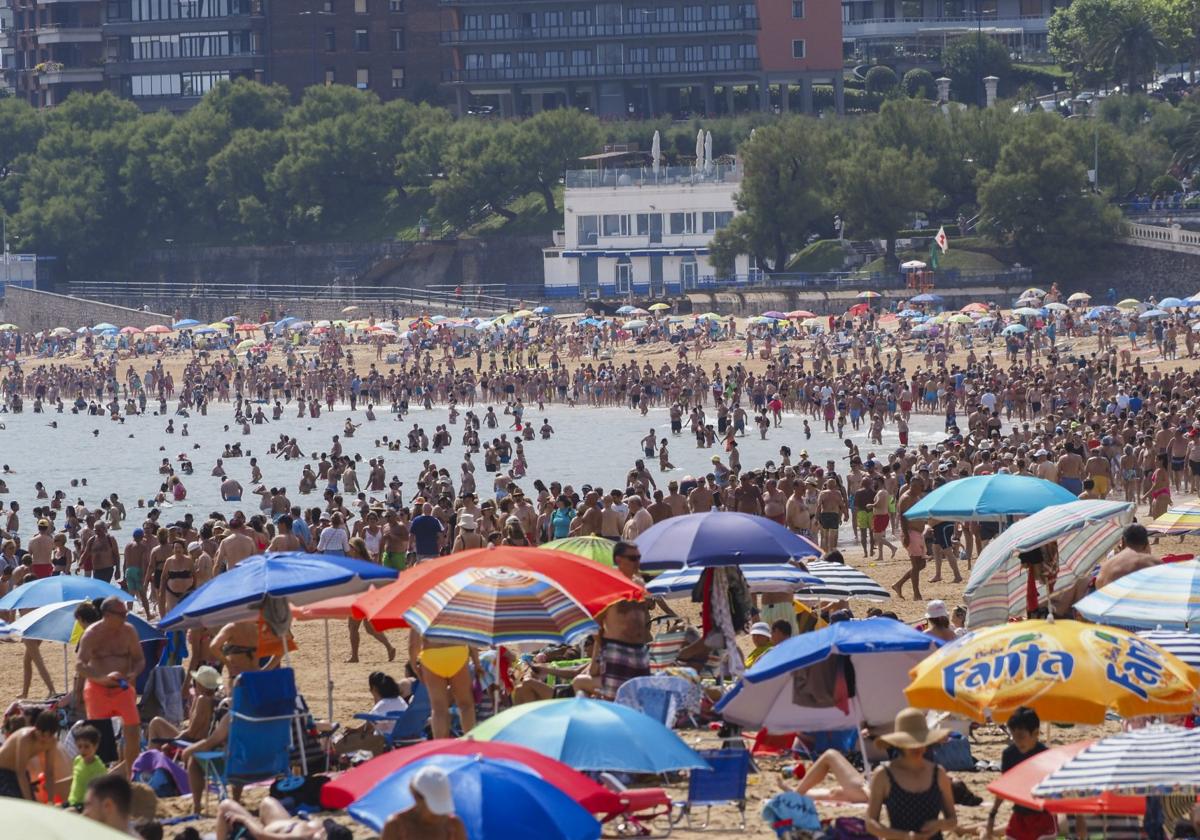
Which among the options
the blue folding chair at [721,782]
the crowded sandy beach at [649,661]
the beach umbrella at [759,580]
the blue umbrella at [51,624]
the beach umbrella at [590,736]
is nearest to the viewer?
the crowded sandy beach at [649,661]

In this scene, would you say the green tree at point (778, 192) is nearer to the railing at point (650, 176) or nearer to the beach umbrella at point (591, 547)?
the railing at point (650, 176)

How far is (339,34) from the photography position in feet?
332

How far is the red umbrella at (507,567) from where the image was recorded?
12.2 meters

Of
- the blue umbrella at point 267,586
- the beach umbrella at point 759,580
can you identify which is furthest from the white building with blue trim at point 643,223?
the blue umbrella at point 267,586

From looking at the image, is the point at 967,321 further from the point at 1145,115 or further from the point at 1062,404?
the point at 1145,115

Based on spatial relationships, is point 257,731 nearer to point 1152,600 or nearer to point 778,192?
point 1152,600

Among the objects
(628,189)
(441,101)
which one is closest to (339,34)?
(441,101)

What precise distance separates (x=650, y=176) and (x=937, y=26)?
3979cm

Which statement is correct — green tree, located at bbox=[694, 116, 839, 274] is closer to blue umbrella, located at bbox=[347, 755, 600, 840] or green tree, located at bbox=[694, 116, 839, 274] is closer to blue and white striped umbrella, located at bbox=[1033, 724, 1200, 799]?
blue and white striped umbrella, located at bbox=[1033, 724, 1200, 799]

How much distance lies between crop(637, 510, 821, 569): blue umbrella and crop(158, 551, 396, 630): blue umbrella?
186 cm

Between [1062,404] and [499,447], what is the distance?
33.4 ft

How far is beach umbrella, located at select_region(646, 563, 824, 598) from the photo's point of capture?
14.3 metres

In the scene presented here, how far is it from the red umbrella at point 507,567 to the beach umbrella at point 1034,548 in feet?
8.34

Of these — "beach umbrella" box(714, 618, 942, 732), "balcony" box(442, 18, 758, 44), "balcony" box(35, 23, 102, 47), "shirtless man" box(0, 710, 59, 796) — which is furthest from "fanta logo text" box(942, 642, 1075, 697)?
"balcony" box(35, 23, 102, 47)
